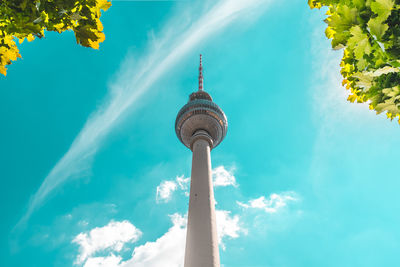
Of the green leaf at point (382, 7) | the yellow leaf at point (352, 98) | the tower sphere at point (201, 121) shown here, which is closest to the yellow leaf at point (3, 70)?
the green leaf at point (382, 7)

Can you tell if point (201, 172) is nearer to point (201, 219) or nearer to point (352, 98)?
point (201, 219)

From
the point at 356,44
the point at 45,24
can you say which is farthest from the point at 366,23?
the point at 45,24

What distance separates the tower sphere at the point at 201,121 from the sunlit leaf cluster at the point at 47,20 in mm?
36186

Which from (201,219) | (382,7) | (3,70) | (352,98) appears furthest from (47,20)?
(201,219)

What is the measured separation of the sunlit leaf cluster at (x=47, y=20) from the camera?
14.6 ft

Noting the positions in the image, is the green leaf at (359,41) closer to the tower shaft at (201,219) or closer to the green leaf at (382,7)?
the green leaf at (382,7)

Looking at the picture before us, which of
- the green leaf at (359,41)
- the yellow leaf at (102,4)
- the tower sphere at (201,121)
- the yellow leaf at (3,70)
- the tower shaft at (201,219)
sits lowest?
the green leaf at (359,41)

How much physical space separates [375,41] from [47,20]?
5.67 metres

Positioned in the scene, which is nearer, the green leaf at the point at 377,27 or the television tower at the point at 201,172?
the green leaf at the point at 377,27

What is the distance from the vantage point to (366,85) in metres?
4.29

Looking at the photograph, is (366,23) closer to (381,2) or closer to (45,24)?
(381,2)

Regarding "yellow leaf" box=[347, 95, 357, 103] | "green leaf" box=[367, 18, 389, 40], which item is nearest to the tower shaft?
"yellow leaf" box=[347, 95, 357, 103]

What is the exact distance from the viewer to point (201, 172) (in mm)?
32219

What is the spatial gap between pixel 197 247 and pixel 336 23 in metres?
24.4
